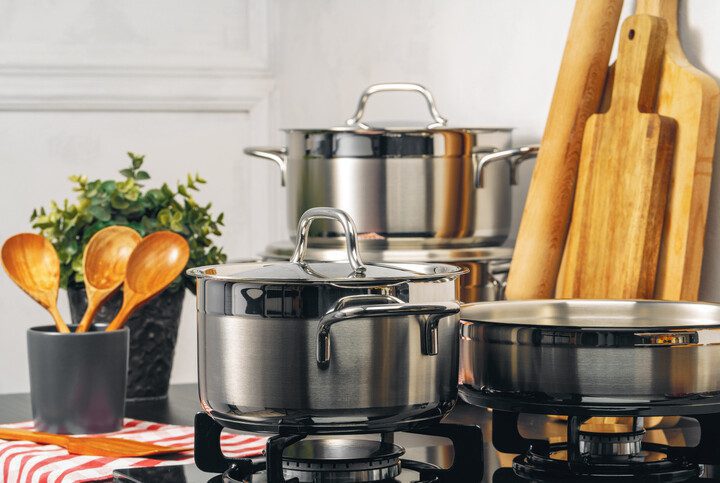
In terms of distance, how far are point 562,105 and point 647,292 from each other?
236 millimetres

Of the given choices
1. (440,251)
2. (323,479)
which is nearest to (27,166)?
(440,251)

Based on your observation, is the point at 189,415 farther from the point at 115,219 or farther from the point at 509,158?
the point at 509,158

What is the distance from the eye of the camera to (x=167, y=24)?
8.13 ft

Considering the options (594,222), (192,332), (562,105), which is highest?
(562,105)

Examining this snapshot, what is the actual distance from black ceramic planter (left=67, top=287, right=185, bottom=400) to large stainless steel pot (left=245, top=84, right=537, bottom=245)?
0.26 m

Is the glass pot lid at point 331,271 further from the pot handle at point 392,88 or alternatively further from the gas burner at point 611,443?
the pot handle at point 392,88

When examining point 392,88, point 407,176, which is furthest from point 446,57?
point 407,176

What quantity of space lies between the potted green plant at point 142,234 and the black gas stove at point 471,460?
1.80 ft

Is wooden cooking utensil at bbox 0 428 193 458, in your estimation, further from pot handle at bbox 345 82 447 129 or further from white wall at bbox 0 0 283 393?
white wall at bbox 0 0 283 393

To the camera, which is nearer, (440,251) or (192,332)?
(440,251)

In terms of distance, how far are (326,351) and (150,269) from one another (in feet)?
1.87

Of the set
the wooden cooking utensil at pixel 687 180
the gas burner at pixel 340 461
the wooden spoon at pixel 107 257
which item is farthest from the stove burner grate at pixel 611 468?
the wooden spoon at pixel 107 257

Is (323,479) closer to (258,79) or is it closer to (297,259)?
(297,259)

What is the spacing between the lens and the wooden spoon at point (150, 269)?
1.29 meters
